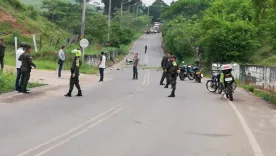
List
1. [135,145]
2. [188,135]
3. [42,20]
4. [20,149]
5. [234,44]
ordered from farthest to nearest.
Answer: [42,20] → [234,44] → [188,135] → [135,145] → [20,149]

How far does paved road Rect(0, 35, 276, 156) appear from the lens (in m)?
8.31

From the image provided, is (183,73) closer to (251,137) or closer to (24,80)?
→ (24,80)

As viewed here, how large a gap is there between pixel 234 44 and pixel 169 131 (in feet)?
100

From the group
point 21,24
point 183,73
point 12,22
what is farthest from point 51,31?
point 183,73

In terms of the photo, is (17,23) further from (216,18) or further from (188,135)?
(188,135)

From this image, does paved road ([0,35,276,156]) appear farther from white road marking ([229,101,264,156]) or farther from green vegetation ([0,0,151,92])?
green vegetation ([0,0,151,92])

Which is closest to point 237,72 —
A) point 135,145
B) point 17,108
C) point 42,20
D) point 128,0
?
point 17,108

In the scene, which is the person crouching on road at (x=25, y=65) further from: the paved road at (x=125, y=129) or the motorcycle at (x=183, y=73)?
the motorcycle at (x=183, y=73)

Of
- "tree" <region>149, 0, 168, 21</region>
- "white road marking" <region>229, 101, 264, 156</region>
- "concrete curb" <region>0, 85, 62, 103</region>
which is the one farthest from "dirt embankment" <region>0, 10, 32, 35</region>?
"tree" <region>149, 0, 168, 21</region>

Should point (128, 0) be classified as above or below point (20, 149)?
above

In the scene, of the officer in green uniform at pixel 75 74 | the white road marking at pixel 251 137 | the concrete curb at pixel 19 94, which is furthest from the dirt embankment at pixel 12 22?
the white road marking at pixel 251 137

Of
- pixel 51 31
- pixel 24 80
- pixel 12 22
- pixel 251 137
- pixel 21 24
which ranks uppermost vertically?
pixel 12 22

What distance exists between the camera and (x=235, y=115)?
1413 centimetres

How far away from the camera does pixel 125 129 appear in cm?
1047
